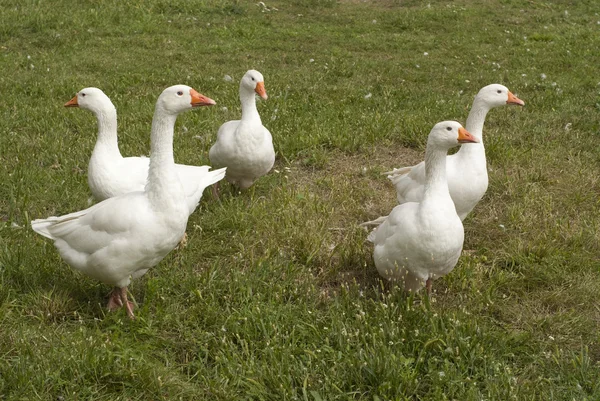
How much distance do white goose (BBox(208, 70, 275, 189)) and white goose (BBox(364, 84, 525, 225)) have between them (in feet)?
4.38

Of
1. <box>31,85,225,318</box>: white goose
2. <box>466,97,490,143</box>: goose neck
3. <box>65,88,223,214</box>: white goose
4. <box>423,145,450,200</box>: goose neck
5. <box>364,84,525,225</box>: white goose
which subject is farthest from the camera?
<box>466,97,490,143</box>: goose neck

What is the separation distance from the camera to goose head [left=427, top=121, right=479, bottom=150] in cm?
446

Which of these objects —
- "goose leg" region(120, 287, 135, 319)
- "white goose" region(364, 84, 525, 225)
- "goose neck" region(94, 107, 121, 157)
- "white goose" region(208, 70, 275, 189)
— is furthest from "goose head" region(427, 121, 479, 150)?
"goose neck" region(94, 107, 121, 157)

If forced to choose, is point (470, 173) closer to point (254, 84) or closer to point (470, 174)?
point (470, 174)

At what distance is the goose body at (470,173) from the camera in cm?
513

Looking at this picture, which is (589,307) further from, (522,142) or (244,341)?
(522,142)

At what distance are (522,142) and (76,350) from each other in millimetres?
5751

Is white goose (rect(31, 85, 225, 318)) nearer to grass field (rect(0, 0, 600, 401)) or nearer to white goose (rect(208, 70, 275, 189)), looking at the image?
grass field (rect(0, 0, 600, 401))

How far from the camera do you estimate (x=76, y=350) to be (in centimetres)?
362

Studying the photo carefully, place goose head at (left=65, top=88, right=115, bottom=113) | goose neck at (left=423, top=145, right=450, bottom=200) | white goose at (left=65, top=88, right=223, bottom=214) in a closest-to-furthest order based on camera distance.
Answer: goose neck at (left=423, top=145, right=450, bottom=200) → white goose at (left=65, top=88, right=223, bottom=214) → goose head at (left=65, top=88, right=115, bottom=113)

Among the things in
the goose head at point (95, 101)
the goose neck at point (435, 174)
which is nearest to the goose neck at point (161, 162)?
the goose head at point (95, 101)

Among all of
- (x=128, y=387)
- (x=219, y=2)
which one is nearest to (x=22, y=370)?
(x=128, y=387)

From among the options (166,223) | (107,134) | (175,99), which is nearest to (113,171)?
(107,134)

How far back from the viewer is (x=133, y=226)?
13.1 feet
